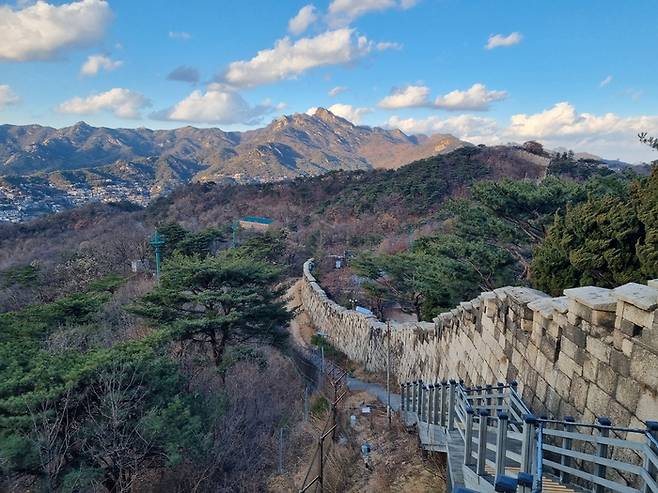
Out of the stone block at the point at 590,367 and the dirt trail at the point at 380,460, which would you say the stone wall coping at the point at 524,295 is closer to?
Result: the stone block at the point at 590,367

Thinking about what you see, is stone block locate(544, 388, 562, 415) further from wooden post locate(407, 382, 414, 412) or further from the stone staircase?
wooden post locate(407, 382, 414, 412)

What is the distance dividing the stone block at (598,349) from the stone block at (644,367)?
1.00 ft

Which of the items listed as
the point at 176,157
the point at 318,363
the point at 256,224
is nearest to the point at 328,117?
the point at 176,157

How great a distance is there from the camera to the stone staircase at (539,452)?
7.75 feet

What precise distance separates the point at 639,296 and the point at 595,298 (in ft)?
1.66

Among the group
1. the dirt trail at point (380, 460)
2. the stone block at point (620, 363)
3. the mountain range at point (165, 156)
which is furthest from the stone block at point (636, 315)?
the mountain range at point (165, 156)

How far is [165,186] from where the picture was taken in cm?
10031

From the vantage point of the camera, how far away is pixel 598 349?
370cm

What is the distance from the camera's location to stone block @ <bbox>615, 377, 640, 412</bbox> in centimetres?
323

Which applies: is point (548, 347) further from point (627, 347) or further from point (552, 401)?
point (627, 347)

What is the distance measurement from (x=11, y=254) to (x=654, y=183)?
48.3m

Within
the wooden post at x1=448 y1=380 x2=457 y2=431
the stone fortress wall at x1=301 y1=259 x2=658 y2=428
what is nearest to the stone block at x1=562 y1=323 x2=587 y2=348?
the stone fortress wall at x1=301 y1=259 x2=658 y2=428

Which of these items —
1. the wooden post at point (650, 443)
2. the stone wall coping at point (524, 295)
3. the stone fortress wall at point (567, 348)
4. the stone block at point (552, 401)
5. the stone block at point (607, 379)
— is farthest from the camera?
the stone wall coping at point (524, 295)

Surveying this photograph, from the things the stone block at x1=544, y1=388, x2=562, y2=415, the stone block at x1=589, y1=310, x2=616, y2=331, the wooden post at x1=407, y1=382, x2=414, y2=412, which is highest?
the stone block at x1=589, y1=310, x2=616, y2=331
